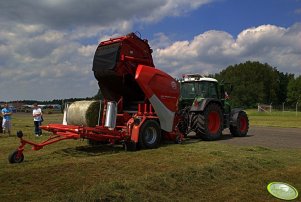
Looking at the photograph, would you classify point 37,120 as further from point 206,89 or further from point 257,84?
point 257,84

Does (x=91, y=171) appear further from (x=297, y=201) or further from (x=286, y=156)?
(x=286, y=156)

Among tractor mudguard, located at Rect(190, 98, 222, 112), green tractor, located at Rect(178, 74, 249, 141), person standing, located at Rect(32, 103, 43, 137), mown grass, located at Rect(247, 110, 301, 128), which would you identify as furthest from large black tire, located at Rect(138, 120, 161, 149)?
mown grass, located at Rect(247, 110, 301, 128)

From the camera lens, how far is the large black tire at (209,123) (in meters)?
15.0

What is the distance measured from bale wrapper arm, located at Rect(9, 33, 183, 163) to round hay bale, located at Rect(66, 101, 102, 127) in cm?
3

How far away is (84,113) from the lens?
1210cm

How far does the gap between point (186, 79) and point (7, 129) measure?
864cm

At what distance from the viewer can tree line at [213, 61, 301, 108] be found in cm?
9819

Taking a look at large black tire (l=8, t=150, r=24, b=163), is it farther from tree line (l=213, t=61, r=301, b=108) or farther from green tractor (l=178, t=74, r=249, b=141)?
tree line (l=213, t=61, r=301, b=108)

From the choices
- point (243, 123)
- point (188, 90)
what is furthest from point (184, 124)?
point (243, 123)

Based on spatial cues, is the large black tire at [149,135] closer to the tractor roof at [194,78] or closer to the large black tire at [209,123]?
the large black tire at [209,123]

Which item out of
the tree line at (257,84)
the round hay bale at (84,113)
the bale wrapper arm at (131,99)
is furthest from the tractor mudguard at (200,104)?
the tree line at (257,84)

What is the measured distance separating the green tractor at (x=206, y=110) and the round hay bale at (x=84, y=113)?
3.84 m

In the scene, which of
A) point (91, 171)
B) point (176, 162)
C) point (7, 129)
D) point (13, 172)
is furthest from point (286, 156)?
point (7, 129)

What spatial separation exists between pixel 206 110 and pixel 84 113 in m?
5.13
